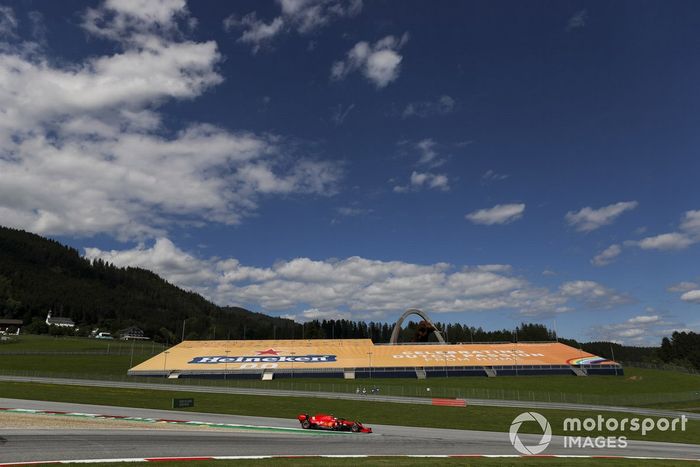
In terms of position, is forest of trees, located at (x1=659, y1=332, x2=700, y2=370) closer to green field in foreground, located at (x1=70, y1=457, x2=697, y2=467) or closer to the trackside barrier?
the trackside barrier

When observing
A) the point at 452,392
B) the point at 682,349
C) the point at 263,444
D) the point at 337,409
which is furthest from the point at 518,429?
the point at 682,349

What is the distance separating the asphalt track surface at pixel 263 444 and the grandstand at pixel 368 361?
47943 mm

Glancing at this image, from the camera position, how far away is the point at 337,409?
52.2 m

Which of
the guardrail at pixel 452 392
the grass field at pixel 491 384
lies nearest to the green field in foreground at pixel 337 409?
the guardrail at pixel 452 392

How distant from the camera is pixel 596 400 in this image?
6262 cm

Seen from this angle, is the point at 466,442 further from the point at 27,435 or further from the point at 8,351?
the point at 8,351

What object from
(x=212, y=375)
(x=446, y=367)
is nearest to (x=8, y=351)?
(x=212, y=375)

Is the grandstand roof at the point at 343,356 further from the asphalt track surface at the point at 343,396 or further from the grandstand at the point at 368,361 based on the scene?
the asphalt track surface at the point at 343,396

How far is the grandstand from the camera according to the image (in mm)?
87688

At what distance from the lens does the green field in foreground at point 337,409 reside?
44.0 metres

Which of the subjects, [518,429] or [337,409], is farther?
[337,409]

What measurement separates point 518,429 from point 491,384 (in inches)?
1423

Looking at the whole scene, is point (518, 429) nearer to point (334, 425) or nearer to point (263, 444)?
point (334, 425)

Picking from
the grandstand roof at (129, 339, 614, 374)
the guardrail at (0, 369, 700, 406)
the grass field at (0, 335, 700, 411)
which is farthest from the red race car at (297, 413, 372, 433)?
the grandstand roof at (129, 339, 614, 374)
